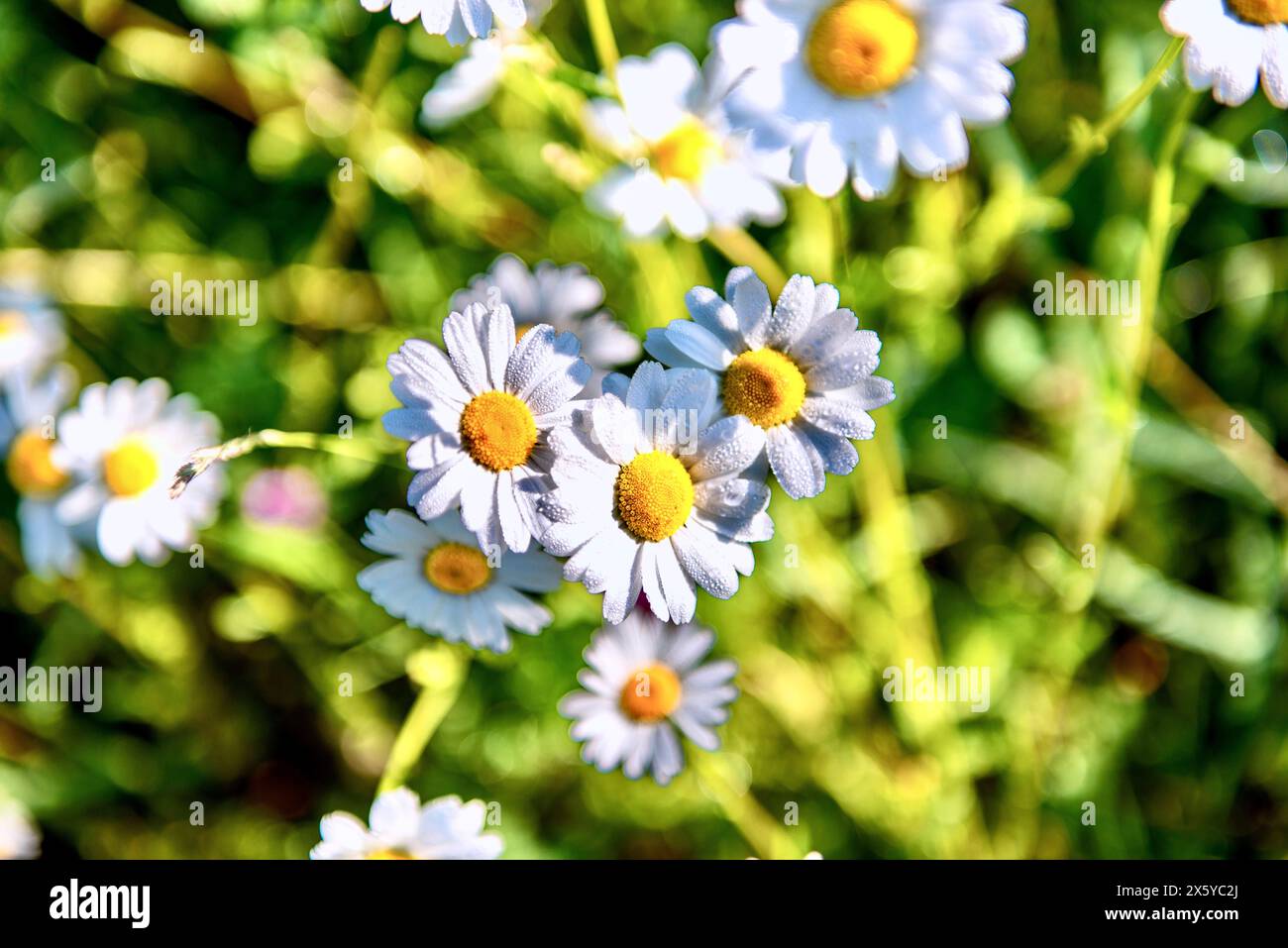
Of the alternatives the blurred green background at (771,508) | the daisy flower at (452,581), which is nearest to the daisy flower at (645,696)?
the daisy flower at (452,581)

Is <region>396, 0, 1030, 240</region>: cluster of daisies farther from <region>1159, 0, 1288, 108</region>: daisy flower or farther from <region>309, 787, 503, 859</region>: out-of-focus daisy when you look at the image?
<region>309, 787, 503, 859</region>: out-of-focus daisy

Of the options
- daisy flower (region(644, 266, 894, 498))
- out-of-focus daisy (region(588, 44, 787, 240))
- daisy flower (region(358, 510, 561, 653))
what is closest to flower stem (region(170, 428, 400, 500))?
daisy flower (region(358, 510, 561, 653))

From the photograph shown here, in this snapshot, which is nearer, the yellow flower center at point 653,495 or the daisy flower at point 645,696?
the yellow flower center at point 653,495

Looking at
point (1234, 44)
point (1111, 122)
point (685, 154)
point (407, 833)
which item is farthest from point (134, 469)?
point (1234, 44)

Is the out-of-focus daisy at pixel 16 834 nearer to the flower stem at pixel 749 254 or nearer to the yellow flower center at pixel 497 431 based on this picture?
the yellow flower center at pixel 497 431
